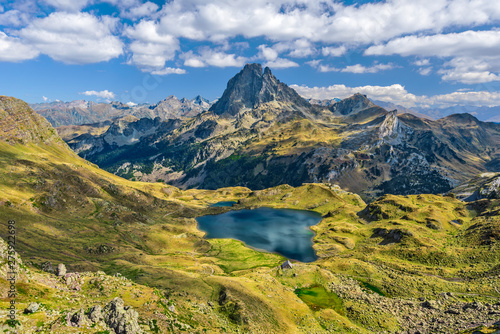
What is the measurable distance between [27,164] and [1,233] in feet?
325

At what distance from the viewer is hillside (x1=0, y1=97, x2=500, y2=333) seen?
44.7 meters

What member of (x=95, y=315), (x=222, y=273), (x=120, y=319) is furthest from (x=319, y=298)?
(x=95, y=315)

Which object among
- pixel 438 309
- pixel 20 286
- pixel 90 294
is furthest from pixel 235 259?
pixel 20 286

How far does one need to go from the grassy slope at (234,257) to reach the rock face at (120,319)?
5.29 meters

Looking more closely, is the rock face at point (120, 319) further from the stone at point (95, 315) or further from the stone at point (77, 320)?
the stone at point (77, 320)

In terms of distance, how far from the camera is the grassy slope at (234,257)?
66.7m

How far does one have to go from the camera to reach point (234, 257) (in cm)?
15525

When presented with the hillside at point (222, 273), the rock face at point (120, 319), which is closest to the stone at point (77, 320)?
the hillside at point (222, 273)

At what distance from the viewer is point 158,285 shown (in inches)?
2968

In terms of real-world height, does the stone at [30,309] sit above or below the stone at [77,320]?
above

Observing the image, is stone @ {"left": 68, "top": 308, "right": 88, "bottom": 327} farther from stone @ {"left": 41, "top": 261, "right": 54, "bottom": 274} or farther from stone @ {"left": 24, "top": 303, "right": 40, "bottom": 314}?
stone @ {"left": 41, "top": 261, "right": 54, "bottom": 274}

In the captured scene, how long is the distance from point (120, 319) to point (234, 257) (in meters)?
124

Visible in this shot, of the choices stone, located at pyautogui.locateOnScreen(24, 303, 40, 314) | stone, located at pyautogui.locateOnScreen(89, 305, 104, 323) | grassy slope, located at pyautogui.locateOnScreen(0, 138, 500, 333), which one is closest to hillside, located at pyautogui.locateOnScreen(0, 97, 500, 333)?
stone, located at pyautogui.locateOnScreen(89, 305, 104, 323)

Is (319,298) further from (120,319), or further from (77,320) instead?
(77,320)
